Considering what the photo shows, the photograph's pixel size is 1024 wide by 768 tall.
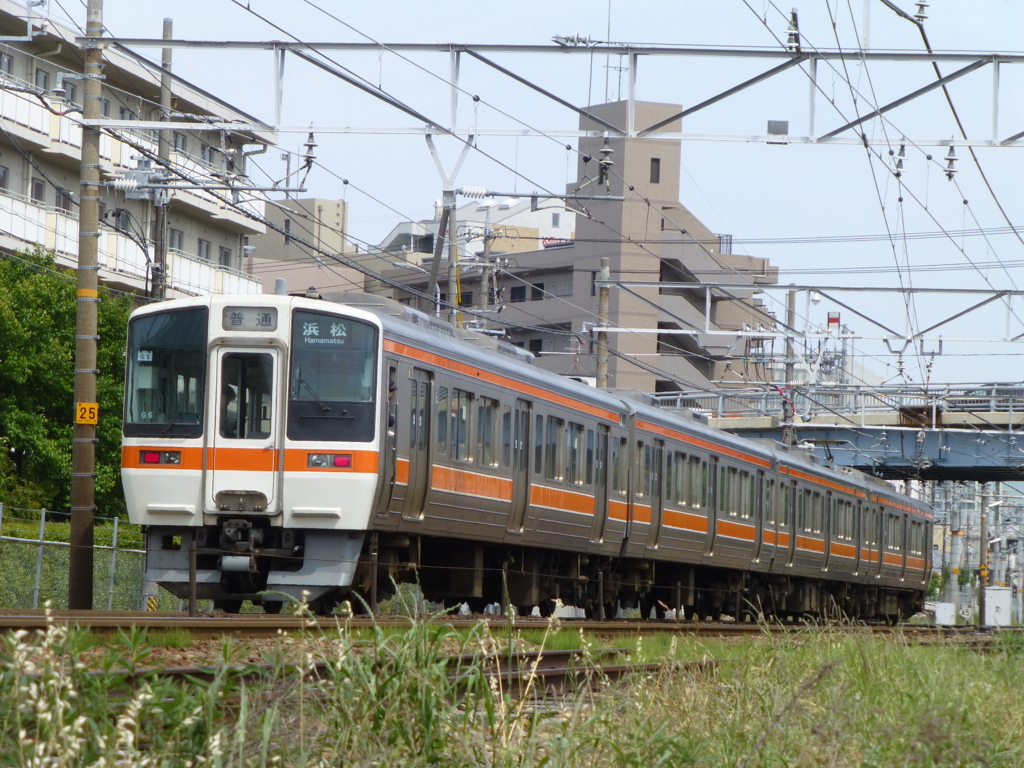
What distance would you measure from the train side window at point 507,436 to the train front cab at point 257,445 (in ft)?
9.12

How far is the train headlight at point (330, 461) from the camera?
1245 centimetres

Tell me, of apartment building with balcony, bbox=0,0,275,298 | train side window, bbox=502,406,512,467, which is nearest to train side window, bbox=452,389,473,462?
train side window, bbox=502,406,512,467

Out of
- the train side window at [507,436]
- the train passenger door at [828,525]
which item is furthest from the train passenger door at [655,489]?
the train passenger door at [828,525]

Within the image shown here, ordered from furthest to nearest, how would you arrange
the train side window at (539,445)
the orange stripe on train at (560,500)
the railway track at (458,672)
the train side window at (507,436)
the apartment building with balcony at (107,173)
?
the apartment building with balcony at (107,173) < the orange stripe on train at (560,500) < the train side window at (539,445) < the train side window at (507,436) < the railway track at (458,672)

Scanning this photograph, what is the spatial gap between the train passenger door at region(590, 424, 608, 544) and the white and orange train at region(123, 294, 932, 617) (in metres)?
0.04

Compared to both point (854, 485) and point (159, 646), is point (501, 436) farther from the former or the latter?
point (854, 485)

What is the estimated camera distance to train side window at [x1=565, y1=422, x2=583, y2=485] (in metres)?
16.7

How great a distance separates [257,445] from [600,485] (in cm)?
599

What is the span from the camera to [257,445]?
12641 millimetres

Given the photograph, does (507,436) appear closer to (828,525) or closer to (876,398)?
(828,525)

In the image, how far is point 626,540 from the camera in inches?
727

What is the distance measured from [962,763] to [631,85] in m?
9.31

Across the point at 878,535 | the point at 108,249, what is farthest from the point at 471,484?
the point at 108,249

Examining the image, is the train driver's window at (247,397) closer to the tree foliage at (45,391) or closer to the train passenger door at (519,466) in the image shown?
the train passenger door at (519,466)
